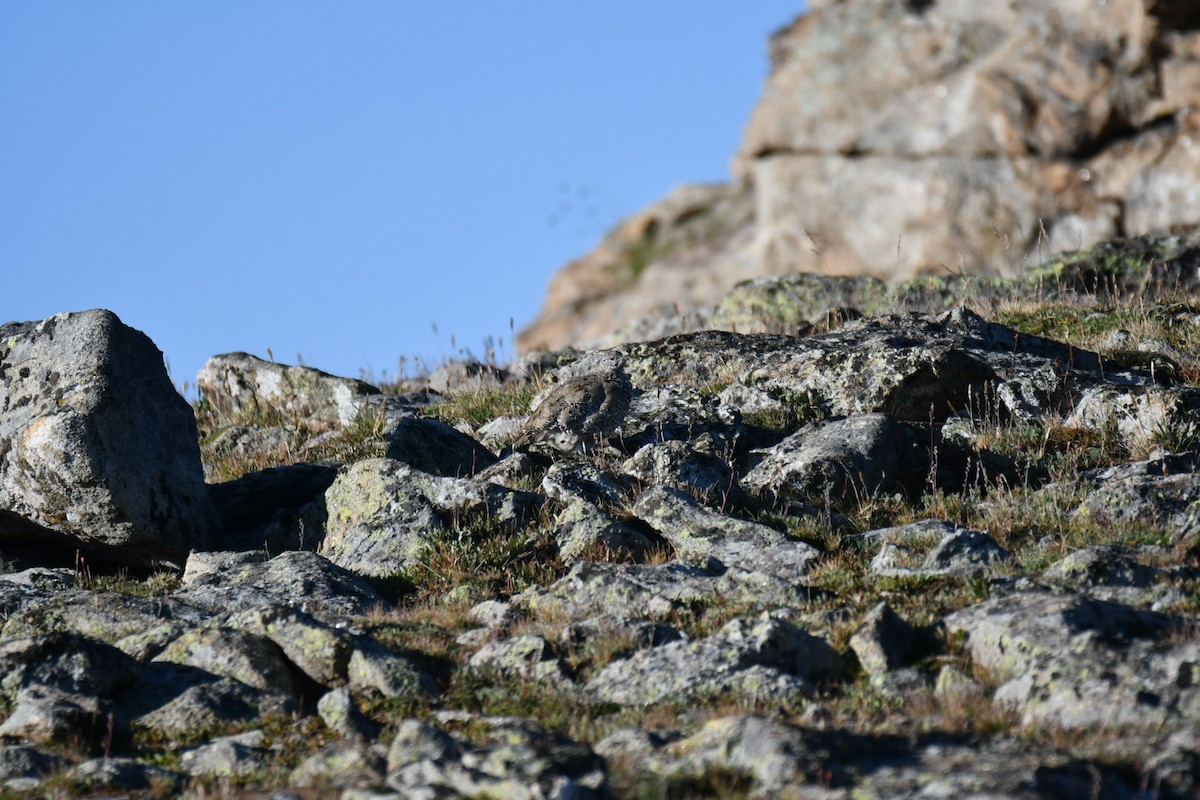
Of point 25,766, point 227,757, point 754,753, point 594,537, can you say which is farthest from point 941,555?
point 25,766

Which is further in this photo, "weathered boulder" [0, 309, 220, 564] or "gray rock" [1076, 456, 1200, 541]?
"weathered boulder" [0, 309, 220, 564]

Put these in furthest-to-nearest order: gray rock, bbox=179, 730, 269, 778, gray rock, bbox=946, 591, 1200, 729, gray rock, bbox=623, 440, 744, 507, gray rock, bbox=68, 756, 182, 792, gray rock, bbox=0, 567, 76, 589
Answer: gray rock, bbox=623, 440, 744, 507
gray rock, bbox=0, 567, 76, 589
gray rock, bbox=179, 730, 269, 778
gray rock, bbox=68, 756, 182, 792
gray rock, bbox=946, 591, 1200, 729

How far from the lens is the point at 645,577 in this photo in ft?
33.9

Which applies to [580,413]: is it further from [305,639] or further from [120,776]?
[120,776]

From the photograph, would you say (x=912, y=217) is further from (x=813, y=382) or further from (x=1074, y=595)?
(x=1074, y=595)

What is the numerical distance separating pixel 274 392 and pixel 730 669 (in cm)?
1162

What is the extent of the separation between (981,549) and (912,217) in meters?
42.3

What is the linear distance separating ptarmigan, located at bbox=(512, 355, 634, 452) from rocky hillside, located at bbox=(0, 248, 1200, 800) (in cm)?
19

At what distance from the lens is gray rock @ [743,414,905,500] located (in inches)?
483

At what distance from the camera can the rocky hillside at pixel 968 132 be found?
43.9 m

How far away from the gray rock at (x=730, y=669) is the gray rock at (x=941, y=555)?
1656 millimetres

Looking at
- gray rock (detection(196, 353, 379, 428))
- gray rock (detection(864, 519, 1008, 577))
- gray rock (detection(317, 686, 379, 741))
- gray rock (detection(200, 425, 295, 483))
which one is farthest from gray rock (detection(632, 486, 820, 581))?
gray rock (detection(196, 353, 379, 428))


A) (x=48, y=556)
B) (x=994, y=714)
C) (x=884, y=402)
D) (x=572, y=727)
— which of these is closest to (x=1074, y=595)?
(x=994, y=714)

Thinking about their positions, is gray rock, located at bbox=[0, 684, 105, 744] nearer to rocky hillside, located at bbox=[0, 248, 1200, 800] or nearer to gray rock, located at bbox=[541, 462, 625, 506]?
rocky hillside, located at bbox=[0, 248, 1200, 800]
